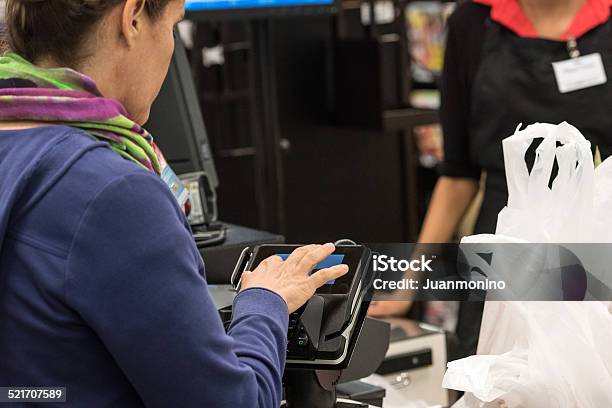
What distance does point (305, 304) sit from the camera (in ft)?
4.70

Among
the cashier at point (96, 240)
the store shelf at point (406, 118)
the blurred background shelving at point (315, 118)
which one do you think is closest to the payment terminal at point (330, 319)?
the cashier at point (96, 240)

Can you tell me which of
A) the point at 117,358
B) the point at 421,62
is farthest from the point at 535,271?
the point at 421,62

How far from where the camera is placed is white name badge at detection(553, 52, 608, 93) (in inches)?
93.5

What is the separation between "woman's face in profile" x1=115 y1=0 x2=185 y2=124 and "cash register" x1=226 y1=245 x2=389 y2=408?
0.33 meters

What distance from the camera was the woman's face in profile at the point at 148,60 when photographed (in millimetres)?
1242

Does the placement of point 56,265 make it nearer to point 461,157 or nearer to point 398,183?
point 461,157

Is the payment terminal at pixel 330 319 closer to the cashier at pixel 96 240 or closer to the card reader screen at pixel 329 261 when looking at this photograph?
the card reader screen at pixel 329 261

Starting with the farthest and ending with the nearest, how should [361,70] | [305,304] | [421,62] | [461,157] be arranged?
[421,62] < [361,70] < [461,157] < [305,304]

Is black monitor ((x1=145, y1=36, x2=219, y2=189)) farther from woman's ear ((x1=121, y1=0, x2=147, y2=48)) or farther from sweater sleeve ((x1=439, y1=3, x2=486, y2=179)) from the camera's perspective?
woman's ear ((x1=121, y1=0, x2=147, y2=48))

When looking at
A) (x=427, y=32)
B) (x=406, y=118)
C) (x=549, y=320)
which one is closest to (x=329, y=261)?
(x=549, y=320)

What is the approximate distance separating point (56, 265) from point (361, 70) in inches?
116

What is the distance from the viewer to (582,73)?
7.80 ft

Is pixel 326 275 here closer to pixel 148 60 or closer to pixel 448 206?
pixel 148 60

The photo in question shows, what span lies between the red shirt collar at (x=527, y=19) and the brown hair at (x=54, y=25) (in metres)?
1.40
